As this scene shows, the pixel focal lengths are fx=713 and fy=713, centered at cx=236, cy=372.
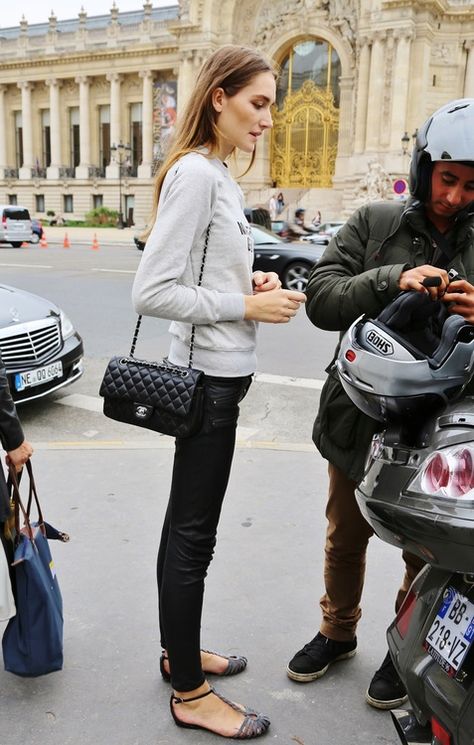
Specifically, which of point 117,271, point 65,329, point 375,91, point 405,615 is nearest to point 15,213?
point 117,271

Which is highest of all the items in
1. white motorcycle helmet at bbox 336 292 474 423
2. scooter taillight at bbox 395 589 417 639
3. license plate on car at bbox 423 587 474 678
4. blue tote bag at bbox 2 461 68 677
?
white motorcycle helmet at bbox 336 292 474 423

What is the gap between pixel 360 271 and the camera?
238 centimetres

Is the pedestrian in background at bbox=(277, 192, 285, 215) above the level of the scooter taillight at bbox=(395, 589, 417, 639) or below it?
below

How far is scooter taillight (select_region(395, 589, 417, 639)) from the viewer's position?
1876 millimetres

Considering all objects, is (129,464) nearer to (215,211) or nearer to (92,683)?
(92,683)

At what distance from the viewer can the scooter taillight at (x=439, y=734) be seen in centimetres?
158

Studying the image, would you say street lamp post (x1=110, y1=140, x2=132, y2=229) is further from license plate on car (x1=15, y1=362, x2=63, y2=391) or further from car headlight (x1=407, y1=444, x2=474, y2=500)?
car headlight (x1=407, y1=444, x2=474, y2=500)

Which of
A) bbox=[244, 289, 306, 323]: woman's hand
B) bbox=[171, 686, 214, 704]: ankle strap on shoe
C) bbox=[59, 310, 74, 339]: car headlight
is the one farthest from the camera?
bbox=[59, 310, 74, 339]: car headlight

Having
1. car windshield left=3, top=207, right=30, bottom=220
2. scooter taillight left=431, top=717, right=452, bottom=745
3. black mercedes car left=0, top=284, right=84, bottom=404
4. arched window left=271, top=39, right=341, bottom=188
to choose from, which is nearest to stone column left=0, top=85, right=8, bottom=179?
arched window left=271, top=39, right=341, bottom=188

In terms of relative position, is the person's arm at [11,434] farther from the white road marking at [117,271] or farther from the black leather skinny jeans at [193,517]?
the white road marking at [117,271]

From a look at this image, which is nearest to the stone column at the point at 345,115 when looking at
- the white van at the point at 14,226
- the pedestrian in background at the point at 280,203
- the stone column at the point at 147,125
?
the pedestrian in background at the point at 280,203

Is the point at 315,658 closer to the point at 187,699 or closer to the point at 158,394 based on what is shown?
the point at 187,699

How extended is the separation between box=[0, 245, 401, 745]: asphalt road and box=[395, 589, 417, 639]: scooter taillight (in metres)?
0.58

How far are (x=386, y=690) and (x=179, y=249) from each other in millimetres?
1634
